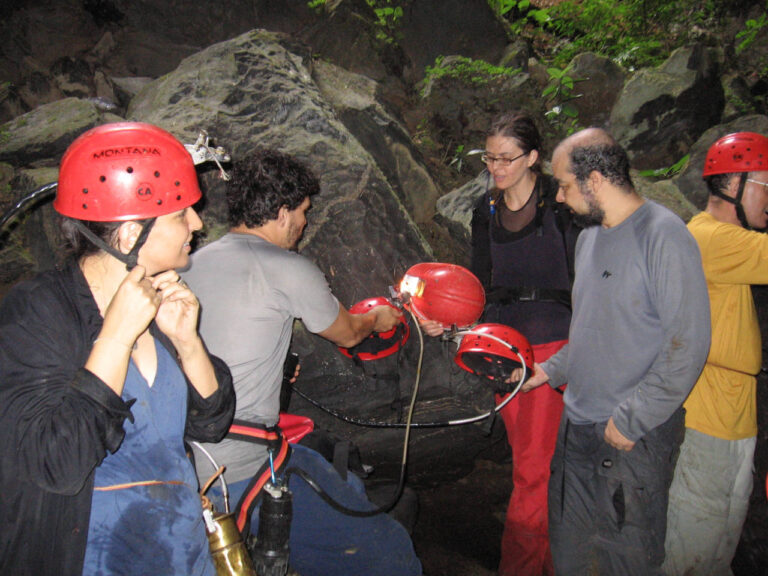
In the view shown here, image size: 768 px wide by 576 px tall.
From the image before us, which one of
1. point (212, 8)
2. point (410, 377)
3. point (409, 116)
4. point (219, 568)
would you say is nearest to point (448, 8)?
point (409, 116)

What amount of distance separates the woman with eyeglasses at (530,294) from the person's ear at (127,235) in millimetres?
2556

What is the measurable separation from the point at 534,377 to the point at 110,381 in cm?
252

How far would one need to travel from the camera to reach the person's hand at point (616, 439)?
2.46m

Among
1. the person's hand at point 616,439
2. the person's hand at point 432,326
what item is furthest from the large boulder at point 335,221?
the person's hand at point 616,439

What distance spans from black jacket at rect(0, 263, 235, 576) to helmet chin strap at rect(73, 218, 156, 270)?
0.16 m

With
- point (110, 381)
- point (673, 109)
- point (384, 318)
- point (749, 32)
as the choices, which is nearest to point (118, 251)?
point (110, 381)

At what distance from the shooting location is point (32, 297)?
1497mm

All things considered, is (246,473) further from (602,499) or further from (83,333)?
(602,499)

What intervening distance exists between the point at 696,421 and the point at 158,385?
306 cm

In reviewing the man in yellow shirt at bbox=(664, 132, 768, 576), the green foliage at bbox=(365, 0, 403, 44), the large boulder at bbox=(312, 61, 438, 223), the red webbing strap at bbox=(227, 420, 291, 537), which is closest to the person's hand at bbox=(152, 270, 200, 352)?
the red webbing strap at bbox=(227, 420, 291, 537)

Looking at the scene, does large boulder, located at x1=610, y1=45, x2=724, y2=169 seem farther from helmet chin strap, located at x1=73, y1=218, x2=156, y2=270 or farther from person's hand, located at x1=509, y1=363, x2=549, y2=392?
helmet chin strap, located at x1=73, y1=218, x2=156, y2=270

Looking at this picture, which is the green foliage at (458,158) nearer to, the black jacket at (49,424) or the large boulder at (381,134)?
the large boulder at (381,134)

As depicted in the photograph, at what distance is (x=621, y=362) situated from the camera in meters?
2.54

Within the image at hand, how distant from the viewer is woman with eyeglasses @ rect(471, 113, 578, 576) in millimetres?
3391
